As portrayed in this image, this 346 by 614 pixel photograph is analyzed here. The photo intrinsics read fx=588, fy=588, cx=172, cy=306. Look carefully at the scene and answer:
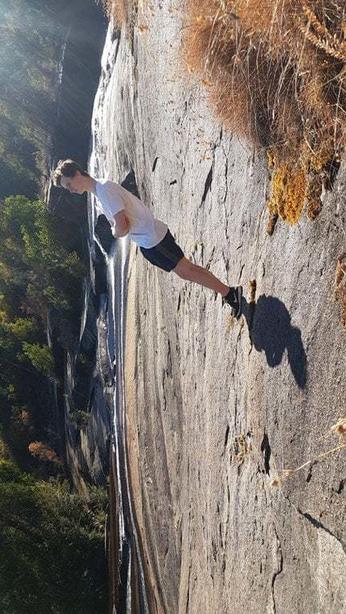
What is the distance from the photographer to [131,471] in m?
11.2

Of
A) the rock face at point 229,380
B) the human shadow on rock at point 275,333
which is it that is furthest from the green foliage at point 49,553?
the human shadow on rock at point 275,333

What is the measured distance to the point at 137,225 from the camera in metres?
5.29

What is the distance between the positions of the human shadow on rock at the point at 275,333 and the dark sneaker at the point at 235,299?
103mm

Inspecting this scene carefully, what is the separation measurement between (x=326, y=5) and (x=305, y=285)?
1593 millimetres

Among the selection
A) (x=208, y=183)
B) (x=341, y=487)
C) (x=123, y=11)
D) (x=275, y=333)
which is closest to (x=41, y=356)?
(x=123, y=11)

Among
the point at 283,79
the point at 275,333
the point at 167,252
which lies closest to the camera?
the point at 283,79

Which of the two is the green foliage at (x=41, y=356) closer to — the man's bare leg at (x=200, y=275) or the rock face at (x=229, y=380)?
the rock face at (x=229, y=380)

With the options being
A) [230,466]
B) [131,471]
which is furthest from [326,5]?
[131,471]

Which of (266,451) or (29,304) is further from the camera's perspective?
(29,304)

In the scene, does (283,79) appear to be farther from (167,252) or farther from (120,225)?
(167,252)

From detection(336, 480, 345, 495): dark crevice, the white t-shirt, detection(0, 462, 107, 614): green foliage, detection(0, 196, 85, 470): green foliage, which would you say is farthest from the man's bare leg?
detection(0, 196, 85, 470): green foliage

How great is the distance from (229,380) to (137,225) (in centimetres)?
161

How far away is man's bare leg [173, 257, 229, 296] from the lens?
5.14 meters

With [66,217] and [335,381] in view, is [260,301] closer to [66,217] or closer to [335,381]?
[335,381]
